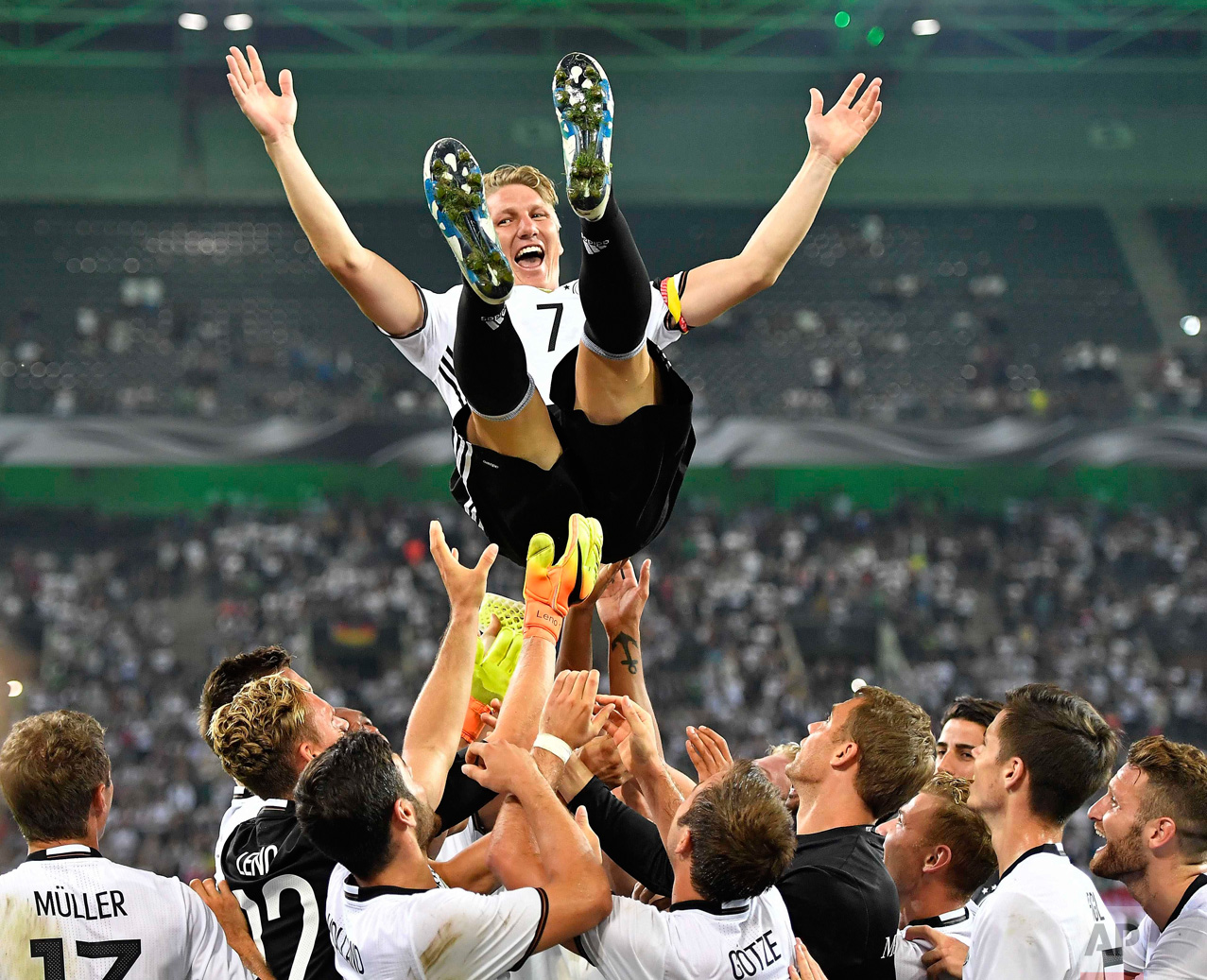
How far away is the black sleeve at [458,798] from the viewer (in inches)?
141

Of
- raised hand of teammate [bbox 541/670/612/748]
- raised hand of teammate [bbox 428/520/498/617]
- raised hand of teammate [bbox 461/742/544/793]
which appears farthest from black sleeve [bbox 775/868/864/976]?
raised hand of teammate [bbox 428/520/498/617]

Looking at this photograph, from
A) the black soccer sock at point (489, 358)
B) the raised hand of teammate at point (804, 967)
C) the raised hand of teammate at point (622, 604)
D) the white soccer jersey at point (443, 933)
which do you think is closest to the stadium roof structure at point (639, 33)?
the raised hand of teammate at point (622, 604)

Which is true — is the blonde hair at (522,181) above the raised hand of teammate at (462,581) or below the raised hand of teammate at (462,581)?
above

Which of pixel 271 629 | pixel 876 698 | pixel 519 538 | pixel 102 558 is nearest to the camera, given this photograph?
pixel 876 698

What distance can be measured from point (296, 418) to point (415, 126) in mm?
6826

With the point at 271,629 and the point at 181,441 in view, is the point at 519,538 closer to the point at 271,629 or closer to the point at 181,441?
the point at 271,629

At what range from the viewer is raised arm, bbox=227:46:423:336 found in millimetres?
3885

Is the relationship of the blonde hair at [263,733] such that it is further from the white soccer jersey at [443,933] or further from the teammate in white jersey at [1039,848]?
the teammate in white jersey at [1039,848]

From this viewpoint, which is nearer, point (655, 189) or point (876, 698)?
point (876, 698)

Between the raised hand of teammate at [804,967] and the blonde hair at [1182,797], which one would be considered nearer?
the raised hand of teammate at [804,967]

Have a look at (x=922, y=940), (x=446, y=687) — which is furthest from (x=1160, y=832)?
(x=446, y=687)

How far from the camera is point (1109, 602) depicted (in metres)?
21.1

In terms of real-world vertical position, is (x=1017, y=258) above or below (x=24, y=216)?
below

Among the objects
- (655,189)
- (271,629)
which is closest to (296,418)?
(271,629)
